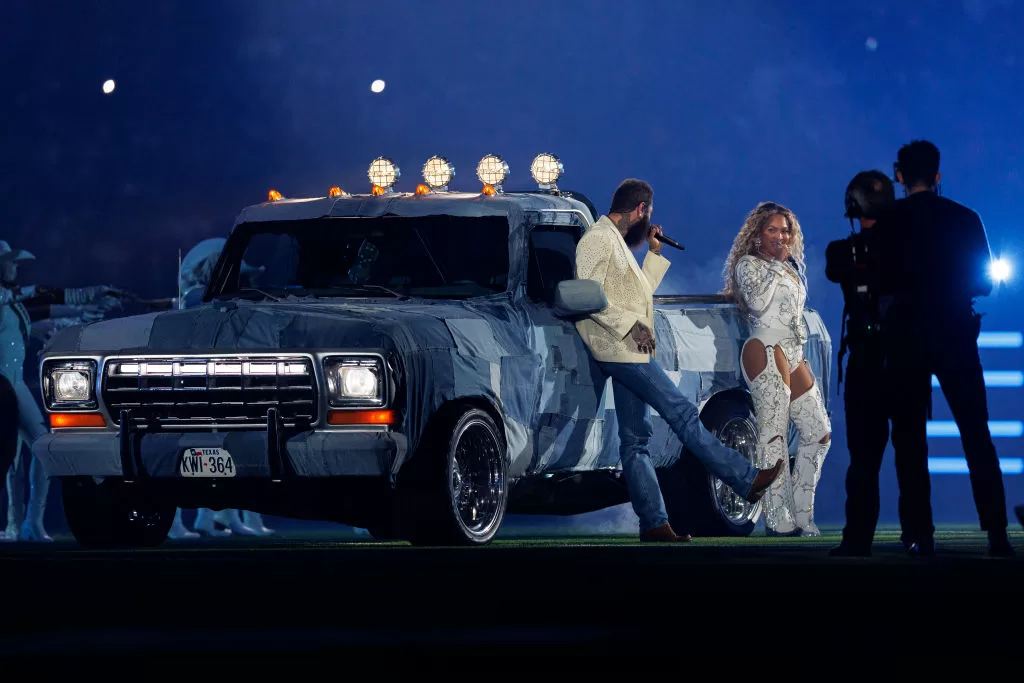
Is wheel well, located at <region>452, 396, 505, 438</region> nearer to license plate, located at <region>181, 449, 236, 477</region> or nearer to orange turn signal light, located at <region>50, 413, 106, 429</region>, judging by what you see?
license plate, located at <region>181, 449, 236, 477</region>

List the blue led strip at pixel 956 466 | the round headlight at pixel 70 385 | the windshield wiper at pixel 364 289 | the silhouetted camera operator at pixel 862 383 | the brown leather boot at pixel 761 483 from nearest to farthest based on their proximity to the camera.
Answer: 1. the silhouetted camera operator at pixel 862 383
2. the round headlight at pixel 70 385
3. the windshield wiper at pixel 364 289
4. the brown leather boot at pixel 761 483
5. the blue led strip at pixel 956 466

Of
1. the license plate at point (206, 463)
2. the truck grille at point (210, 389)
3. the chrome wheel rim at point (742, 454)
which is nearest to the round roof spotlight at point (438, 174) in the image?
the chrome wheel rim at point (742, 454)

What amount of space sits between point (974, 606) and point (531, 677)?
98.8 inches

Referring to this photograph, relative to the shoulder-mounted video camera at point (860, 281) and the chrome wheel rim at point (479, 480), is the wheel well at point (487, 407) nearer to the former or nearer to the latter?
the chrome wheel rim at point (479, 480)

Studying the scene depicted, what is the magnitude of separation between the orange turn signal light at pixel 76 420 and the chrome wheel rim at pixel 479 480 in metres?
1.93

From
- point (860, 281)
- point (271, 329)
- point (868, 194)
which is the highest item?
point (868, 194)

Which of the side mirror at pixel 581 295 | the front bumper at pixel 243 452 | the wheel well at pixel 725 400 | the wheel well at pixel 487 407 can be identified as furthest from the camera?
the wheel well at pixel 725 400

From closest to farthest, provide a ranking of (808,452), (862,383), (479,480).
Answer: (862,383)
(479,480)
(808,452)

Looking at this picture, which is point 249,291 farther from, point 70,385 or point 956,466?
point 956,466

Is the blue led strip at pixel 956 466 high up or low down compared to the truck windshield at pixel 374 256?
down

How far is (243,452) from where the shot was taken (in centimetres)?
1121

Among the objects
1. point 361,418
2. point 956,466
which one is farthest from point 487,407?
point 956,466

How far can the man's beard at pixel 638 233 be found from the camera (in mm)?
13117

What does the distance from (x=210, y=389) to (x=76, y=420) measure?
862mm
